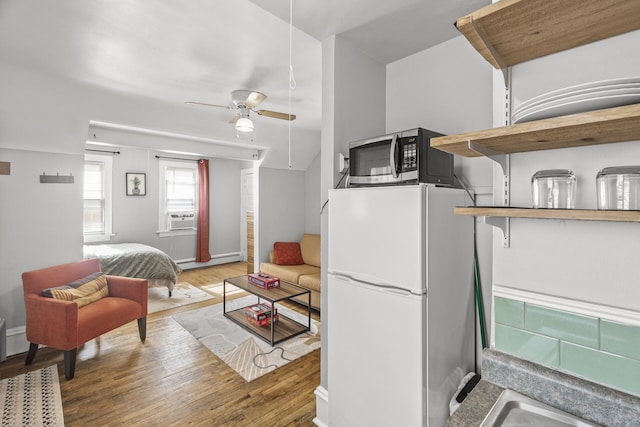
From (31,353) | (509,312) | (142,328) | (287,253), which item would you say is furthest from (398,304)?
(287,253)

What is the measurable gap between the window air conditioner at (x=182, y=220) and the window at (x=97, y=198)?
1.07 metres

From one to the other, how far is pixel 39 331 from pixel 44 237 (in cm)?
104

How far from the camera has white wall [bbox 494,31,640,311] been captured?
945mm

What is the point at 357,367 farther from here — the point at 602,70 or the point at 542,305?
the point at 602,70

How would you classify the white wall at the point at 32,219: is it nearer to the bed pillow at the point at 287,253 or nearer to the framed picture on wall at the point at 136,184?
the framed picture on wall at the point at 136,184

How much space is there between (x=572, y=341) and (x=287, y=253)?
4262 mm

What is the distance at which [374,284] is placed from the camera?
162 centimetres

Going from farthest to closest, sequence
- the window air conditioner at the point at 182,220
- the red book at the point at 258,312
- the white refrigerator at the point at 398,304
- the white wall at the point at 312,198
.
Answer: the window air conditioner at the point at 182,220 < the white wall at the point at 312,198 < the red book at the point at 258,312 < the white refrigerator at the point at 398,304

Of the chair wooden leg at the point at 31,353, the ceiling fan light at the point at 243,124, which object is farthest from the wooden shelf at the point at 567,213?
the chair wooden leg at the point at 31,353

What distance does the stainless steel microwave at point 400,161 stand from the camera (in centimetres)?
157

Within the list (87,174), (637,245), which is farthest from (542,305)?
(87,174)

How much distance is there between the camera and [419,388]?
1.43m

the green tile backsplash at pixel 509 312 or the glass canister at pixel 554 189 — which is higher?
the glass canister at pixel 554 189

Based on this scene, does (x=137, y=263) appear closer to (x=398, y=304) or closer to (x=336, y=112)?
(x=336, y=112)
